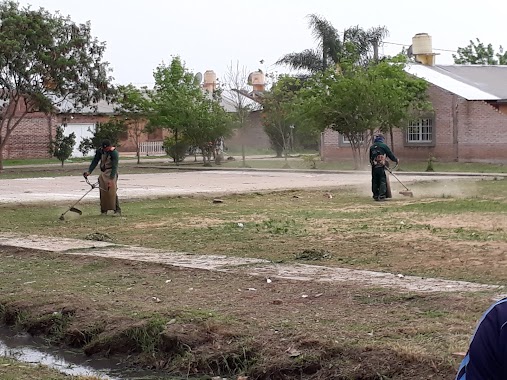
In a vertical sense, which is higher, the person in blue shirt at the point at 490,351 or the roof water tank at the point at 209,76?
the roof water tank at the point at 209,76

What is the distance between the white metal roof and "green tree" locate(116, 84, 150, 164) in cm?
1440

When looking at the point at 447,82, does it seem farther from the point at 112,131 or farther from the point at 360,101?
the point at 112,131

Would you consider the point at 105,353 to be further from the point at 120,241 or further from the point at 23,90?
the point at 23,90

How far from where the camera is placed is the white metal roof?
46.7m

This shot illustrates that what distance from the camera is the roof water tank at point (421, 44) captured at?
174ft

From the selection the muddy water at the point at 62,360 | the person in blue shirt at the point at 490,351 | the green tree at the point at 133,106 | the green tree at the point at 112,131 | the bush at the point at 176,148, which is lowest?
the muddy water at the point at 62,360

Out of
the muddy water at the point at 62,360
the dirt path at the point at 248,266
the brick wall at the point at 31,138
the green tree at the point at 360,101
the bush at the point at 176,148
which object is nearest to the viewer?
the muddy water at the point at 62,360

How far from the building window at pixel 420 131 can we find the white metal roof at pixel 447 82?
1.87 meters

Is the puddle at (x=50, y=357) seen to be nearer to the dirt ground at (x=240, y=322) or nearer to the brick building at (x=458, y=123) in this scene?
the dirt ground at (x=240, y=322)

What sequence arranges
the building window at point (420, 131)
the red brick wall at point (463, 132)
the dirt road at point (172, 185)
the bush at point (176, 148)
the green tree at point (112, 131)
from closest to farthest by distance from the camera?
1. the dirt road at point (172, 185)
2. the red brick wall at point (463, 132)
3. the building window at point (420, 131)
4. the green tree at point (112, 131)
5. the bush at point (176, 148)

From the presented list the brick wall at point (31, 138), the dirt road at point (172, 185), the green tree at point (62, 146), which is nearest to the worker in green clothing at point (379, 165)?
the dirt road at point (172, 185)

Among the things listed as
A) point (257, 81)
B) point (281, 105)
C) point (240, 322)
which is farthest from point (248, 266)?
point (257, 81)

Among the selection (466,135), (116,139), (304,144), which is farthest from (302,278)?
(304,144)

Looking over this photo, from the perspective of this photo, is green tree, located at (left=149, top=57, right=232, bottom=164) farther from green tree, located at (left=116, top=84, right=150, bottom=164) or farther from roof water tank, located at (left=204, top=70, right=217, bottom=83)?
roof water tank, located at (left=204, top=70, right=217, bottom=83)
